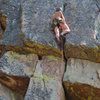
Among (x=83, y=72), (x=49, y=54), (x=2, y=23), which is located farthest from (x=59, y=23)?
(x=2, y=23)

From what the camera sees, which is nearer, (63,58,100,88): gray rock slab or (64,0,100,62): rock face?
(63,58,100,88): gray rock slab

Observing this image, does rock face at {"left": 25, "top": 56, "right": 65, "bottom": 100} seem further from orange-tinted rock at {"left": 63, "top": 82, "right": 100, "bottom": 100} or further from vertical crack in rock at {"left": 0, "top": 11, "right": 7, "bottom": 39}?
vertical crack in rock at {"left": 0, "top": 11, "right": 7, "bottom": 39}

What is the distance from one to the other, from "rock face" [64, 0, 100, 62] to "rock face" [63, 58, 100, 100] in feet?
0.73

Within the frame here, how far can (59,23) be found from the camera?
30.8ft

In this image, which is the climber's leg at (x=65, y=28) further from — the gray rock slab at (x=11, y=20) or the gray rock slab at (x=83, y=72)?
the gray rock slab at (x=11, y=20)

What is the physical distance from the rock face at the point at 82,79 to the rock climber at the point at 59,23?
99cm

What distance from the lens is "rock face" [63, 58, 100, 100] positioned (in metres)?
8.70

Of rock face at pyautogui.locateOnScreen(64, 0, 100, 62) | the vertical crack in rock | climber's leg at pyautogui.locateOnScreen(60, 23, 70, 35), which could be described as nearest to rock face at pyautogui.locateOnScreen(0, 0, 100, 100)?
rock face at pyautogui.locateOnScreen(64, 0, 100, 62)

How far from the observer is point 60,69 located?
9125mm

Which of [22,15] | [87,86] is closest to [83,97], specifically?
[87,86]

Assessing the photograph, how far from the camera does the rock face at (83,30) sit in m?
8.87

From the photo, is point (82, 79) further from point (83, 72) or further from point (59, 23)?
point (59, 23)

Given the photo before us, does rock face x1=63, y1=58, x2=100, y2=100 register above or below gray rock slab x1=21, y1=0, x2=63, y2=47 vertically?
below

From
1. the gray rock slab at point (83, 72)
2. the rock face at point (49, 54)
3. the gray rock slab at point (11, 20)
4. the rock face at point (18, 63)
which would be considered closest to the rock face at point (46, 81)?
the rock face at point (49, 54)
